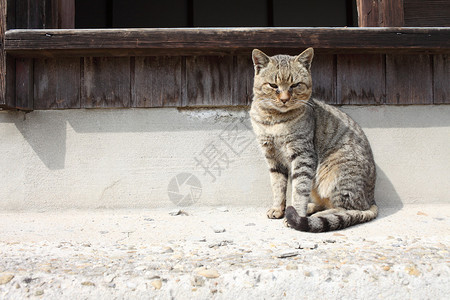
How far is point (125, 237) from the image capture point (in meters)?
2.19

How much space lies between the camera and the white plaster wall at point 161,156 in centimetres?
290

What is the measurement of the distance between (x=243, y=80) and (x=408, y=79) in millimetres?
1442

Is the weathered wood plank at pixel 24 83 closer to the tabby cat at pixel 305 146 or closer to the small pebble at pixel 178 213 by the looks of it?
the small pebble at pixel 178 213

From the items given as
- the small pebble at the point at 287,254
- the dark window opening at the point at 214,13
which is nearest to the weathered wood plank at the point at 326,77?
the small pebble at the point at 287,254

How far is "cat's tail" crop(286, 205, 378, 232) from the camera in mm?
2205

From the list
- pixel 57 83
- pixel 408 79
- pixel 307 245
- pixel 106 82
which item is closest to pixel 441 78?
pixel 408 79

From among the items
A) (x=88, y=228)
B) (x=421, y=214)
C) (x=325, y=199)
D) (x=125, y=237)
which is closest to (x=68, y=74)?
(x=88, y=228)

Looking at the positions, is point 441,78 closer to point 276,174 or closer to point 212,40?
point 276,174

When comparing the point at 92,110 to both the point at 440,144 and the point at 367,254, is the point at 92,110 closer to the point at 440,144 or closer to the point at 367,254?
the point at 367,254

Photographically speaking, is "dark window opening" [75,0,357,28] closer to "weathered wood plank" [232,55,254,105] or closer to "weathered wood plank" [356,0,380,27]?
"weathered wood plank" [356,0,380,27]

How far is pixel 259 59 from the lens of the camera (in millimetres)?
2699

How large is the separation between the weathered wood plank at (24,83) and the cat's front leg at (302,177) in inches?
87.0

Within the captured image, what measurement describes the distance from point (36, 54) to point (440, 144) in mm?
3519

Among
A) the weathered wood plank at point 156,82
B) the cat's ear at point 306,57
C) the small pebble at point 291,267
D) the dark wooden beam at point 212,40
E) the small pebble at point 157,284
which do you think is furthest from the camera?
the weathered wood plank at point 156,82
